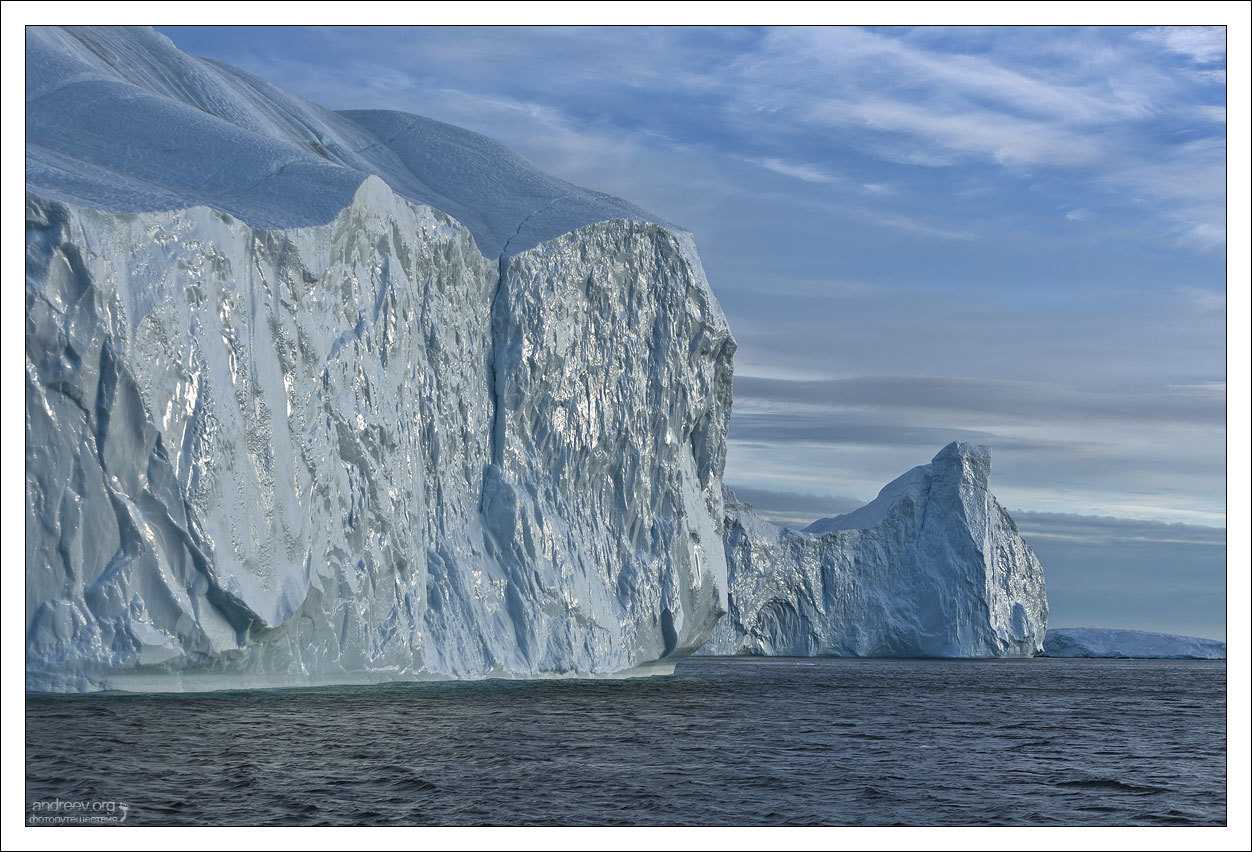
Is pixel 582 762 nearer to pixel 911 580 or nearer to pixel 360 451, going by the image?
pixel 360 451

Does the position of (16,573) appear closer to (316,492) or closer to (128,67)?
(316,492)

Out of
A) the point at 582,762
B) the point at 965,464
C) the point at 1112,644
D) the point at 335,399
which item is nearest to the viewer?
the point at 582,762

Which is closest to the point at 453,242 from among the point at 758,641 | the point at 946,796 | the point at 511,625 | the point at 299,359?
the point at 299,359

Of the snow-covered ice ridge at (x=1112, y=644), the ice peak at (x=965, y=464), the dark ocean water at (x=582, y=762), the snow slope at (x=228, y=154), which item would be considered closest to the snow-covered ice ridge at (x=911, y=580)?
the ice peak at (x=965, y=464)

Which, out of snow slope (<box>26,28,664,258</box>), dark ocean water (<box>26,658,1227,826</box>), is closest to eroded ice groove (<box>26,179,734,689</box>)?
snow slope (<box>26,28,664,258</box>)

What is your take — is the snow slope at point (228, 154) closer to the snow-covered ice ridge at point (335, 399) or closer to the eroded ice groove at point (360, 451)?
the snow-covered ice ridge at point (335, 399)

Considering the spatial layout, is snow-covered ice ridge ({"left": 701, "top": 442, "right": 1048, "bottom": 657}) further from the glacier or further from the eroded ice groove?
the eroded ice groove

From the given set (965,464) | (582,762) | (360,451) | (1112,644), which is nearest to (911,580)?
(965,464)

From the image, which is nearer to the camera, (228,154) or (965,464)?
(228,154)

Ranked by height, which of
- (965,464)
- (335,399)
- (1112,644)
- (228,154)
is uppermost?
(228,154)
